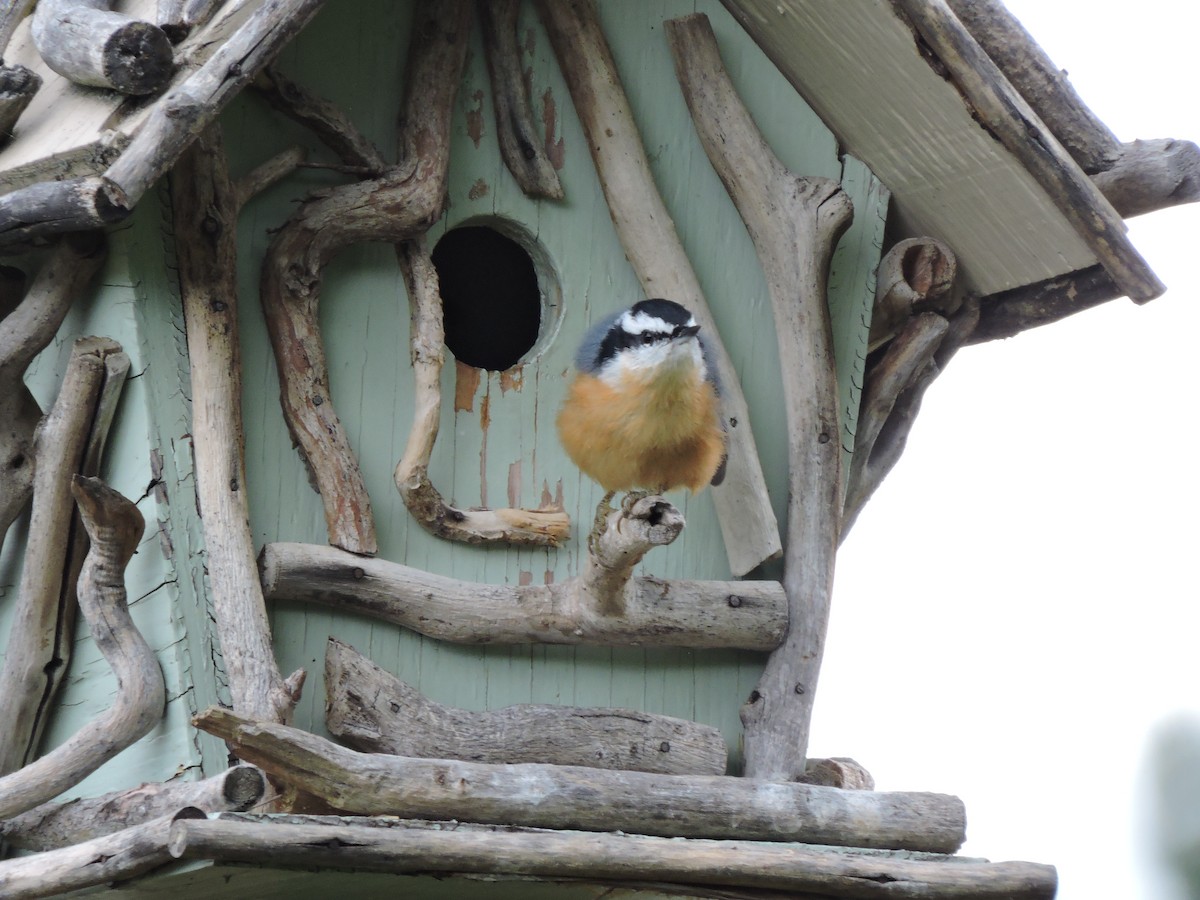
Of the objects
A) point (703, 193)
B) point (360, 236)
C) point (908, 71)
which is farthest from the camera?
point (703, 193)

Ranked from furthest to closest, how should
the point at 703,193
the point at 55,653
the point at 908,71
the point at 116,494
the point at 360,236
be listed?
the point at 703,193 → the point at 908,71 → the point at 360,236 → the point at 55,653 → the point at 116,494

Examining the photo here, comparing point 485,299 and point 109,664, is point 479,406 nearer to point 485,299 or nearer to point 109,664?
point 485,299

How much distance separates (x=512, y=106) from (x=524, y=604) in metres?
1.22

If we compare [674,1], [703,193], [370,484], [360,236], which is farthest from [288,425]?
[674,1]

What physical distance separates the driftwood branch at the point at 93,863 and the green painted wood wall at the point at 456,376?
359 millimetres

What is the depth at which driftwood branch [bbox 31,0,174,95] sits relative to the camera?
3.10 metres

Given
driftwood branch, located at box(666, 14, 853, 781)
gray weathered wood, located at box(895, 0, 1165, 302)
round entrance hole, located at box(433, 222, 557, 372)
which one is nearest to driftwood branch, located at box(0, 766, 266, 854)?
driftwood branch, located at box(666, 14, 853, 781)

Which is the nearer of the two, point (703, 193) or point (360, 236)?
point (360, 236)

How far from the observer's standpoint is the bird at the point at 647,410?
10.8 ft

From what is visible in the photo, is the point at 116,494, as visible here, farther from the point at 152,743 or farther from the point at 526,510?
the point at 526,510

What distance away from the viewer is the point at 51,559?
10.7ft

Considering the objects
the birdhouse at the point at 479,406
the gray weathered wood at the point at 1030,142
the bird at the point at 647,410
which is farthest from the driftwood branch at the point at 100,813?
the gray weathered wood at the point at 1030,142

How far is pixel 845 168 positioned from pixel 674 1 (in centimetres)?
62

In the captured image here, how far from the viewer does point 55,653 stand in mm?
3273
